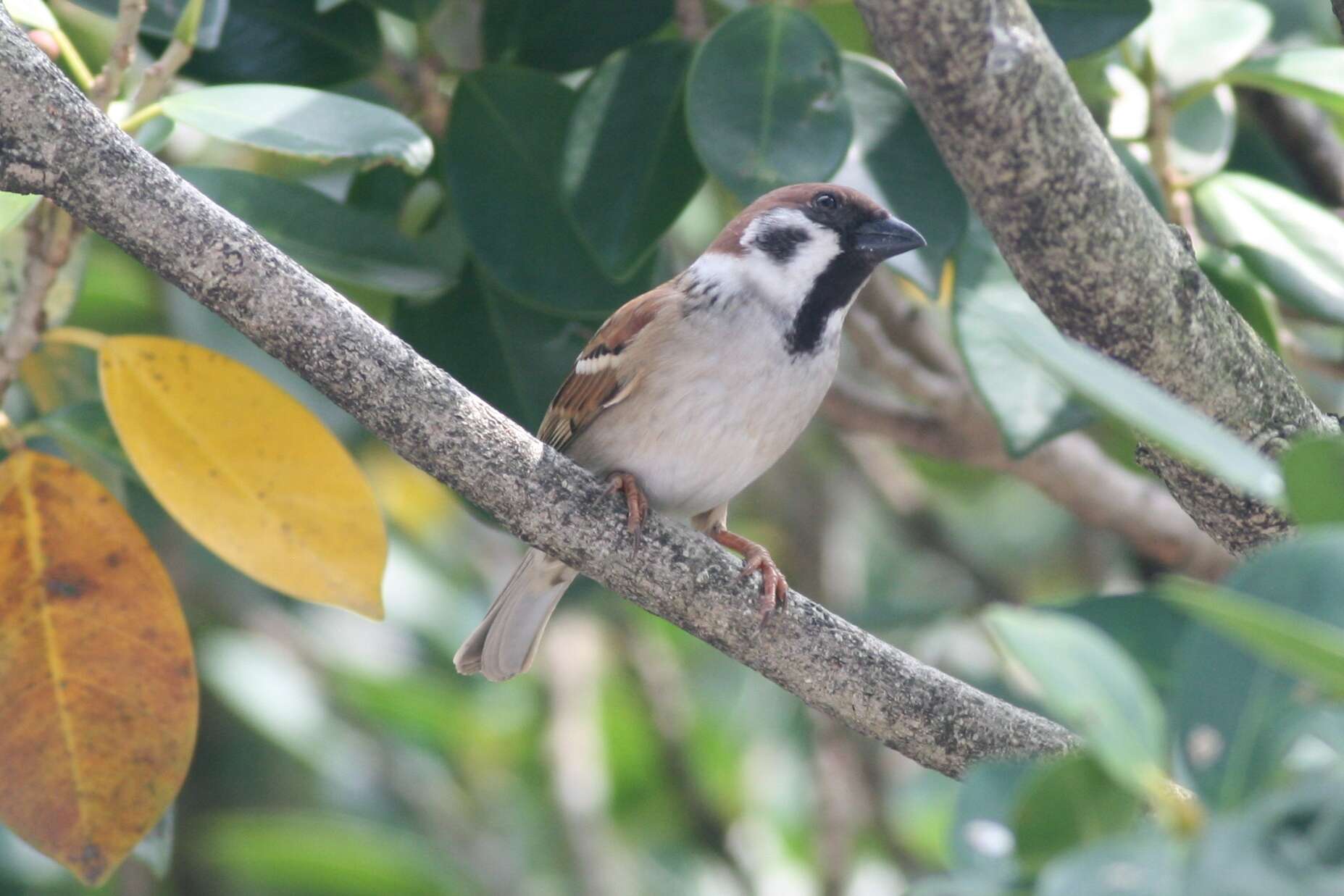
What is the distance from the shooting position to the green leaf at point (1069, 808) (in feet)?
2.86

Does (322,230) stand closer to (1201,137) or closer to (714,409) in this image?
(714,409)

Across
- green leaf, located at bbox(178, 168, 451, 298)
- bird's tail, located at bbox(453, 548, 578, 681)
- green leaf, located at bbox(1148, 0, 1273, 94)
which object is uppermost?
green leaf, located at bbox(1148, 0, 1273, 94)

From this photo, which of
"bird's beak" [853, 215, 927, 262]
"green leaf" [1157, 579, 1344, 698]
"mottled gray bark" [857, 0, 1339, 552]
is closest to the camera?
"green leaf" [1157, 579, 1344, 698]

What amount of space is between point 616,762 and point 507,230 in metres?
2.02

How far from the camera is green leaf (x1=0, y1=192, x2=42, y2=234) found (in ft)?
4.71

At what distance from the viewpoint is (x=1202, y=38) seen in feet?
7.06

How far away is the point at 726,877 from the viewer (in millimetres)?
3398

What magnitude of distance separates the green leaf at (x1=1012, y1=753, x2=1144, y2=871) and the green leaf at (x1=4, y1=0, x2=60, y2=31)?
1428 mm

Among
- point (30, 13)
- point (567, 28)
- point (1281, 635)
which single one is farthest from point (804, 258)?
point (1281, 635)

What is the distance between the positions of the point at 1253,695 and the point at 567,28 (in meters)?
1.73

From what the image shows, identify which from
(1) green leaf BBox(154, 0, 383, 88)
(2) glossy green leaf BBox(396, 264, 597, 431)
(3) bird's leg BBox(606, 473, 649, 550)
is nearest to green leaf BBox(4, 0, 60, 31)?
(1) green leaf BBox(154, 0, 383, 88)

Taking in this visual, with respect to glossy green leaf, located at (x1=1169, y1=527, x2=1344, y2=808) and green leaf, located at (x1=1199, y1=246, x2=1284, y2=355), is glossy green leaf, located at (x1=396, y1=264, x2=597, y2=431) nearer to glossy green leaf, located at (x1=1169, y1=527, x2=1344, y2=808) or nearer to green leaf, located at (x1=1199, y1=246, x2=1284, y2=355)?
green leaf, located at (x1=1199, y1=246, x2=1284, y2=355)

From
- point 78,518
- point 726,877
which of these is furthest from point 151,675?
point 726,877

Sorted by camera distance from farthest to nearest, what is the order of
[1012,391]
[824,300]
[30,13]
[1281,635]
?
[824,300] < [1012,391] < [30,13] < [1281,635]
